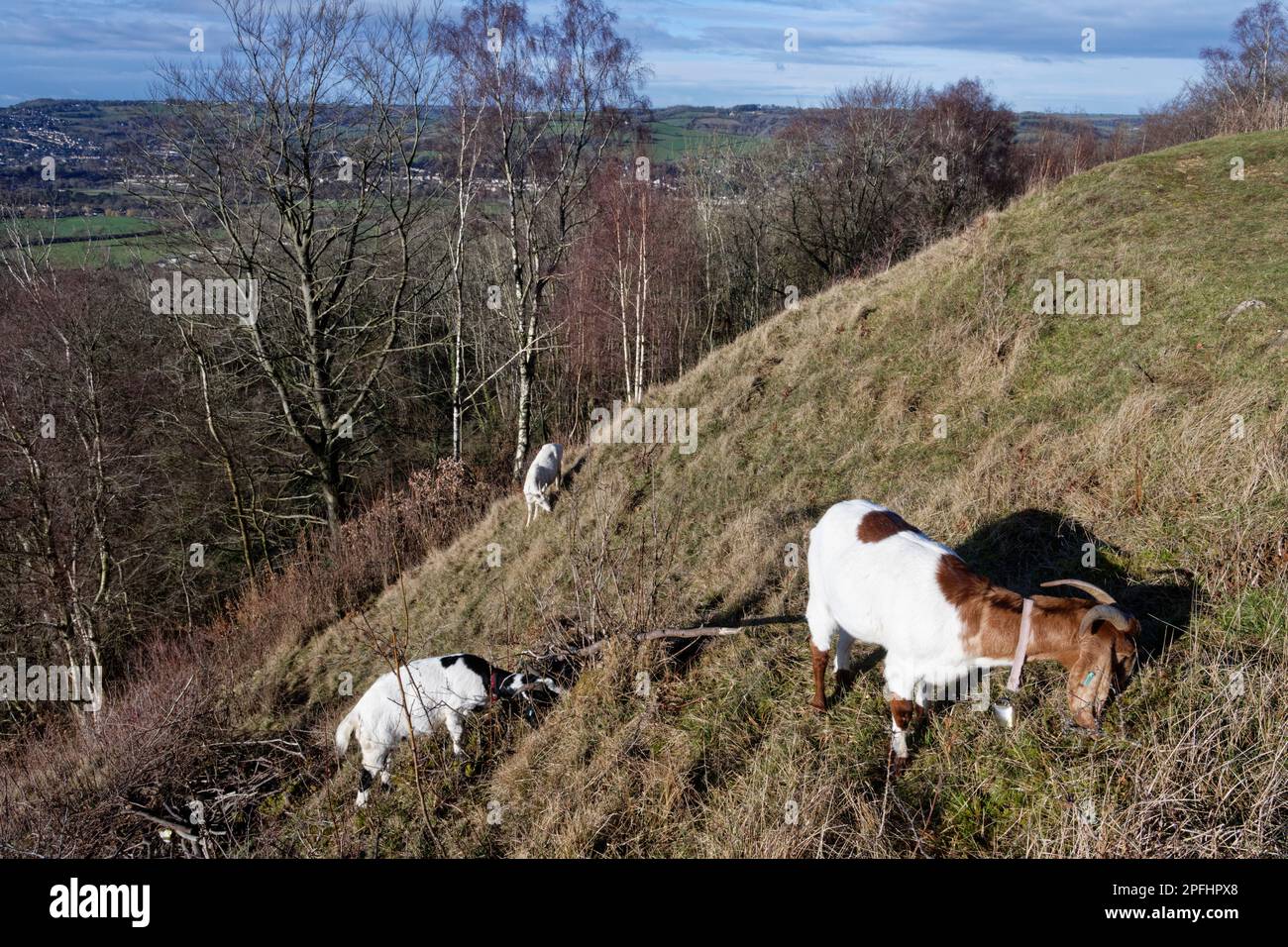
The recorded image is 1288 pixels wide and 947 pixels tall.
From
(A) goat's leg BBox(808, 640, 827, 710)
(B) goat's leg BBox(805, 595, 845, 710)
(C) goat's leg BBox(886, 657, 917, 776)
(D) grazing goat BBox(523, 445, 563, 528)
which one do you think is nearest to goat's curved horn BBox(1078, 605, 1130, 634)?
(C) goat's leg BBox(886, 657, 917, 776)

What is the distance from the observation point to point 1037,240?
11508 mm

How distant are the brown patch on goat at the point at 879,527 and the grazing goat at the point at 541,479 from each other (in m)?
8.90

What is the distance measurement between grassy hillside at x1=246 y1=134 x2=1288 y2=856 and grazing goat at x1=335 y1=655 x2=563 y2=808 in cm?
22

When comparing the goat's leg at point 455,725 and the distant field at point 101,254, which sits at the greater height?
the distant field at point 101,254

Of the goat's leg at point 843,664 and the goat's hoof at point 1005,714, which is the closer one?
the goat's hoof at point 1005,714

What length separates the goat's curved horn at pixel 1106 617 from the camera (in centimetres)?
335

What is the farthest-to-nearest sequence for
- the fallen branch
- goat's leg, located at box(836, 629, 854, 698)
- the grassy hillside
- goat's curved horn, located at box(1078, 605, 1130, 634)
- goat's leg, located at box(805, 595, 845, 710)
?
the fallen branch < goat's leg, located at box(836, 629, 854, 698) < goat's leg, located at box(805, 595, 845, 710) < the grassy hillside < goat's curved horn, located at box(1078, 605, 1130, 634)

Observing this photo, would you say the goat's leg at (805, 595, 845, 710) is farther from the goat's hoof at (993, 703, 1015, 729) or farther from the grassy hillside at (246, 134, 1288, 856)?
the goat's hoof at (993, 703, 1015, 729)

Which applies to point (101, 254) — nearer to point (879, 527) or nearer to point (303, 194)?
point (303, 194)

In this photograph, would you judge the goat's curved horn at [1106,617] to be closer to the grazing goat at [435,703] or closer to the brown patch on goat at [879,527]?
the brown patch on goat at [879,527]

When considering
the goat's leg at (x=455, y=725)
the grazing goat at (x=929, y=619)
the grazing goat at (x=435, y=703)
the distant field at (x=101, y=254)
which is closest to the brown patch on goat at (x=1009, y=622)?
the grazing goat at (x=929, y=619)

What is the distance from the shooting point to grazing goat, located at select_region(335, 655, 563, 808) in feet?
19.4

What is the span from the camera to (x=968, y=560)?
5.89 m

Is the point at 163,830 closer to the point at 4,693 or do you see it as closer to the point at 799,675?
the point at 799,675
